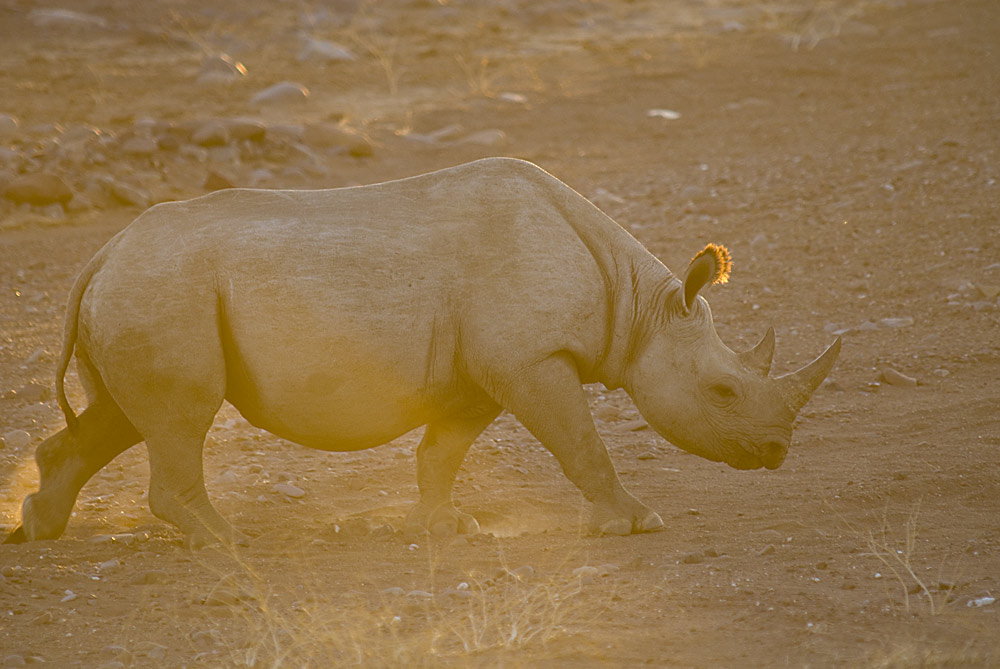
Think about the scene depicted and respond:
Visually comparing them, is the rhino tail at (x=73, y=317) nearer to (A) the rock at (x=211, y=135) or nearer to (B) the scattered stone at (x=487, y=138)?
(A) the rock at (x=211, y=135)

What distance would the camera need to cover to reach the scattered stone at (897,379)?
363 inches

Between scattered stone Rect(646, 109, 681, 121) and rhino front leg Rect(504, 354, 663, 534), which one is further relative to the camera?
scattered stone Rect(646, 109, 681, 121)

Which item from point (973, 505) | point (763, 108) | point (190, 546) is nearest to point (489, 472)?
point (190, 546)

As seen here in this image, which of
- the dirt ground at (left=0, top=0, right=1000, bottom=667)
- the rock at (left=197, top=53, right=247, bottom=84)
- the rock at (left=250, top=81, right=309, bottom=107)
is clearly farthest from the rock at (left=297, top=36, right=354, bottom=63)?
the rock at (left=250, top=81, right=309, bottom=107)

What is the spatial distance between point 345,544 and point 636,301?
6.22 feet

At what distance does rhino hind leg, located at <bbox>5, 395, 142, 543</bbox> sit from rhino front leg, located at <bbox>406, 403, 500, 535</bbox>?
5.03ft

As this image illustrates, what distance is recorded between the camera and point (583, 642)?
16.9 ft

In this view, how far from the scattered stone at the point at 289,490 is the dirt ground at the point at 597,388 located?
0.03 m

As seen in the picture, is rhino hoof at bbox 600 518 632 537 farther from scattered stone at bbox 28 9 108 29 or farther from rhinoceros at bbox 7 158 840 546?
scattered stone at bbox 28 9 108 29

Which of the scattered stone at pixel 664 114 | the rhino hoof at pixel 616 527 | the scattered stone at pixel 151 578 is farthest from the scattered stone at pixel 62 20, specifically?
the rhino hoof at pixel 616 527

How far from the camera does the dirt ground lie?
212 inches

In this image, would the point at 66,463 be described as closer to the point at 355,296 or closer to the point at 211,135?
the point at 355,296

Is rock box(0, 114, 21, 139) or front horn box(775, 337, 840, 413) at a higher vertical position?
front horn box(775, 337, 840, 413)

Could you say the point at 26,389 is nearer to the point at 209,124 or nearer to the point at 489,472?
the point at 489,472
